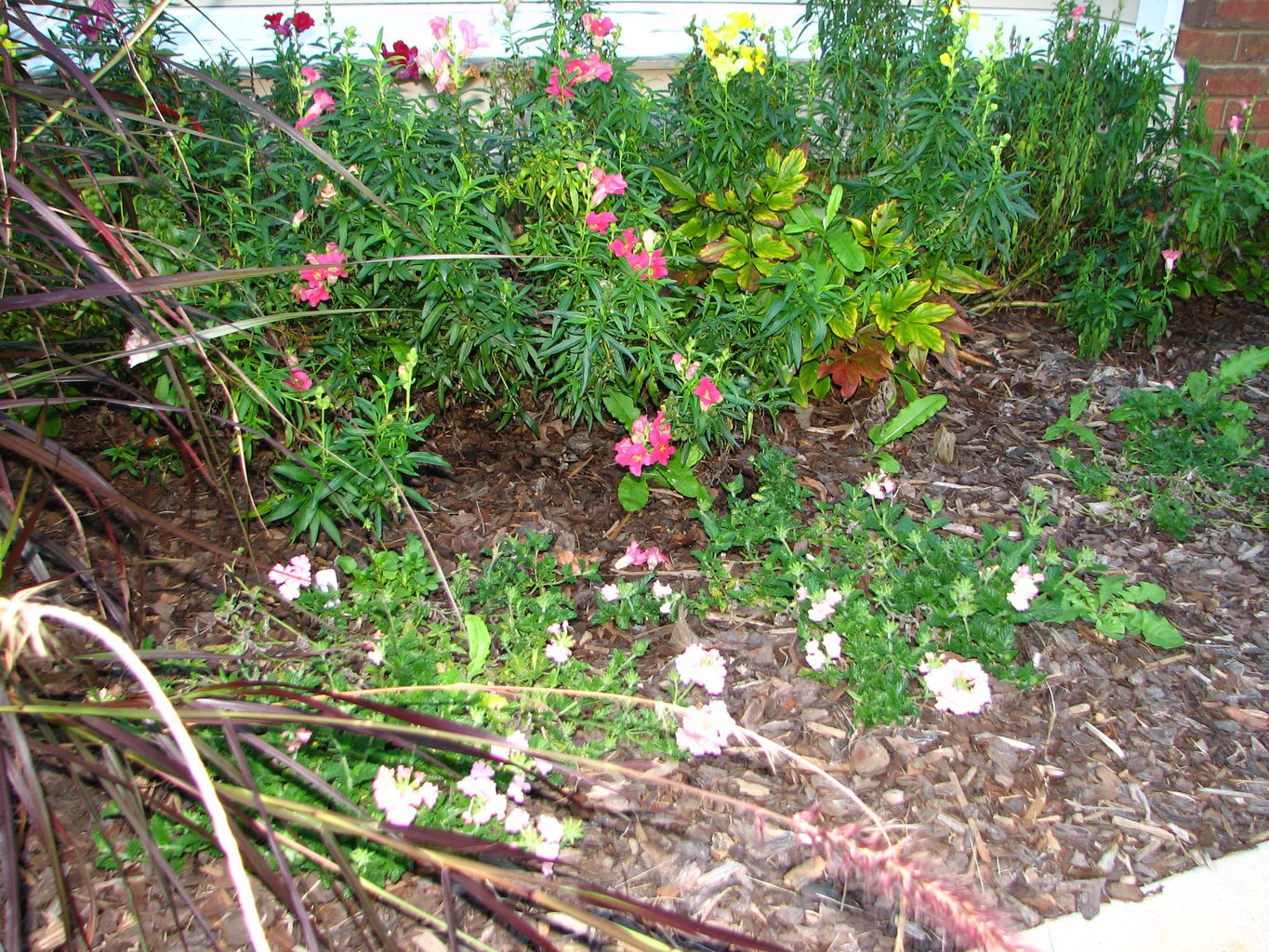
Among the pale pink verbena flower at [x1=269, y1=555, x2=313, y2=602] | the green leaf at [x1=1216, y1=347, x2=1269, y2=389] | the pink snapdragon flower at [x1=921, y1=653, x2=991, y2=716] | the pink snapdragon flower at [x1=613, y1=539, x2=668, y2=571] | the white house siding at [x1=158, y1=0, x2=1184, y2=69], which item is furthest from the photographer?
the white house siding at [x1=158, y1=0, x2=1184, y2=69]

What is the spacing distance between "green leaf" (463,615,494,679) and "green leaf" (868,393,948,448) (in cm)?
146

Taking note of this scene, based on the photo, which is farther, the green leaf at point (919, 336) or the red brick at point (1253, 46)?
the red brick at point (1253, 46)

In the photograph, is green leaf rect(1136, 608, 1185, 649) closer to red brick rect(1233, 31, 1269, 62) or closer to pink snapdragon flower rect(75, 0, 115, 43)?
pink snapdragon flower rect(75, 0, 115, 43)

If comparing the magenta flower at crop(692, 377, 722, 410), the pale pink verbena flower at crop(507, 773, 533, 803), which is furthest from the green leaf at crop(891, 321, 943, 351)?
the pale pink verbena flower at crop(507, 773, 533, 803)

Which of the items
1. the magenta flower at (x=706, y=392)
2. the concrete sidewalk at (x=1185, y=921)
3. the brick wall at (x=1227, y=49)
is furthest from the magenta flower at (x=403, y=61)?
the brick wall at (x=1227, y=49)

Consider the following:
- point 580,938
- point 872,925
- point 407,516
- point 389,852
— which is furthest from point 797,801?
point 407,516

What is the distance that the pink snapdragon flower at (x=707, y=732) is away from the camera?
1.70 meters

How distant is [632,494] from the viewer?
104 inches

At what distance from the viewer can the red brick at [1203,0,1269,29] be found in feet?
14.3

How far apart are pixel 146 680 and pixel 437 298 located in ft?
5.90

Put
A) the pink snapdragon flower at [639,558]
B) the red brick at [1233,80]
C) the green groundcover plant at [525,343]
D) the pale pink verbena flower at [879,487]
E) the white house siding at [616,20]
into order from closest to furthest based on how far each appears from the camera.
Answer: the green groundcover plant at [525,343]
the pink snapdragon flower at [639,558]
the pale pink verbena flower at [879,487]
the white house siding at [616,20]
the red brick at [1233,80]

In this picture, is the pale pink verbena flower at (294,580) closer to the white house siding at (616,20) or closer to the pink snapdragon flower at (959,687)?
the pink snapdragon flower at (959,687)

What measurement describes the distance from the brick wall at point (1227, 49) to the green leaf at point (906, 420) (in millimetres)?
2668

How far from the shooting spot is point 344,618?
2.19 meters
